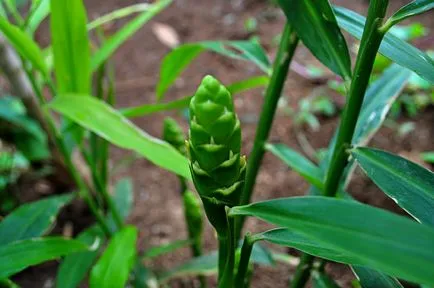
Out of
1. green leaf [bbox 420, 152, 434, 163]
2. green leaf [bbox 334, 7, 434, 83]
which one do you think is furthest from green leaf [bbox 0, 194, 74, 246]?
green leaf [bbox 420, 152, 434, 163]

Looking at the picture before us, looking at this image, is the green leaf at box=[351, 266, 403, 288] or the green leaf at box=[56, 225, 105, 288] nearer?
the green leaf at box=[351, 266, 403, 288]

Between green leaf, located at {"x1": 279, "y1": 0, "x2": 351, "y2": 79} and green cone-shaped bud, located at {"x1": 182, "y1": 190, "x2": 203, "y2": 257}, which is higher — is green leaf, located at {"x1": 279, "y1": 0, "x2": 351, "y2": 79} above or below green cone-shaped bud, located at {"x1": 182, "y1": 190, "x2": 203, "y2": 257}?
above

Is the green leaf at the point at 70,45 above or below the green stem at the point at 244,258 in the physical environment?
above

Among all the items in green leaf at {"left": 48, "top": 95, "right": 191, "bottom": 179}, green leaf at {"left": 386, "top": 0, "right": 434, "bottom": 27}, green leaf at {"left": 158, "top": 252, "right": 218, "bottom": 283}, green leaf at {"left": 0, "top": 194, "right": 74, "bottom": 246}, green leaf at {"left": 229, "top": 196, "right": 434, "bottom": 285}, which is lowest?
green leaf at {"left": 158, "top": 252, "right": 218, "bottom": 283}

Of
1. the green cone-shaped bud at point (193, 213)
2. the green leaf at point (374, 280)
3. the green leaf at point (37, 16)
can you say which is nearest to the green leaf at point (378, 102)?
the green leaf at point (374, 280)

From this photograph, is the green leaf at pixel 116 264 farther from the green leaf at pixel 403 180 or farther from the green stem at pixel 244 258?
→ the green leaf at pixel 403 180

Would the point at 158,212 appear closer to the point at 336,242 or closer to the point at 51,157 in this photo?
the point at 51,157

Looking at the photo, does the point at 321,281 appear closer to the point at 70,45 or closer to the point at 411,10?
the point at 411,10

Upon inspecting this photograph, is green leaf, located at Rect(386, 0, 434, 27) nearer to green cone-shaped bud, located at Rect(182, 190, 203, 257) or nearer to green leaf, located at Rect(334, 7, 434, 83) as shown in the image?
green leaf, located at Rect(334, 7, 434, 83)
